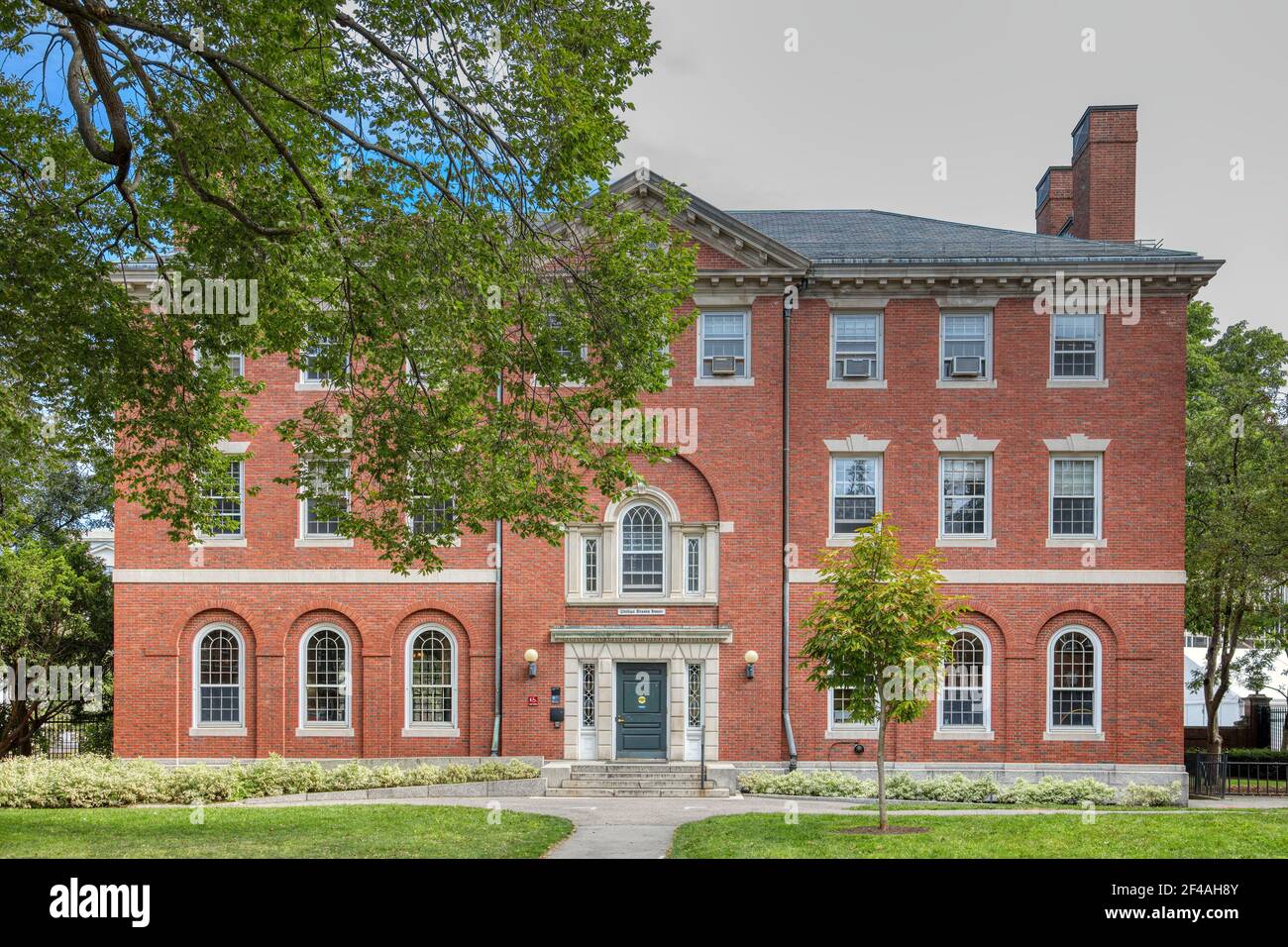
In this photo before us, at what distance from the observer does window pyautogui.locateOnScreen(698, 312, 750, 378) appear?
91.1 feet

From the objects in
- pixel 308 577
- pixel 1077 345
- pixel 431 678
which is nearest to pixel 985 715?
pixel 1077 345

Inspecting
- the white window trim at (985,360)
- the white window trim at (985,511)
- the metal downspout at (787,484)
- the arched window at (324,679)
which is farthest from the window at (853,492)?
the arched window at (324,679)

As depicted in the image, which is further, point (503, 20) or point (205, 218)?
point (205, 218)

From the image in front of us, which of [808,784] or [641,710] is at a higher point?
[641,710]

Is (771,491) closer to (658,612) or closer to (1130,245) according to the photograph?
(658,612)

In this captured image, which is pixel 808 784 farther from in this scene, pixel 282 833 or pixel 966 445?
pixel 282 833

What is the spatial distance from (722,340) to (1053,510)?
8.30 meters

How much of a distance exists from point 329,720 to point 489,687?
370 centimetres

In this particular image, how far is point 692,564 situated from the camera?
27.6 meters

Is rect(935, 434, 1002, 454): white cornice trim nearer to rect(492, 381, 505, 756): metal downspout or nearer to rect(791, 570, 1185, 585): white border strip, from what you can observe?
rect(791, 570, 1185, 585): white border strip

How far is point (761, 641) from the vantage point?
89.5 ft

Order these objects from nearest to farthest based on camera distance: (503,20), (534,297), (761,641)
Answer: (503,20) < (534,297) < (761,641)

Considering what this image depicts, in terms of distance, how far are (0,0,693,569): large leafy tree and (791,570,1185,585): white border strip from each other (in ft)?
40.8

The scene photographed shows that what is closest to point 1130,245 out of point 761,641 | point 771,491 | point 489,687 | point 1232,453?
point 1232,453
